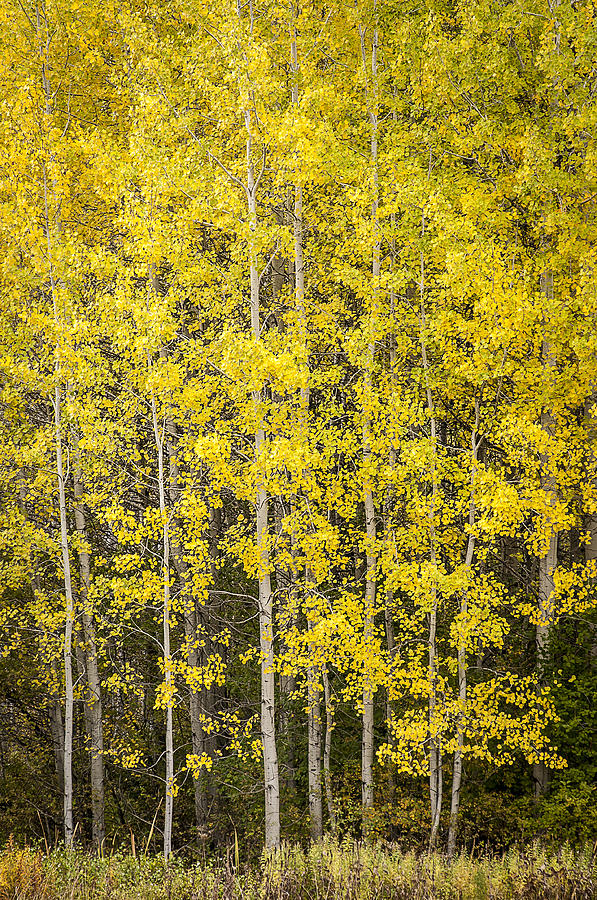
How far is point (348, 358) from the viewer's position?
10.1m

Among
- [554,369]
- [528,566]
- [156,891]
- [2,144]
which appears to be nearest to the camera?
[156,891]

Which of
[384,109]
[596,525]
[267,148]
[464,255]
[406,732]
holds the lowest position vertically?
[406,732]

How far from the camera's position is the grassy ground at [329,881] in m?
4.76

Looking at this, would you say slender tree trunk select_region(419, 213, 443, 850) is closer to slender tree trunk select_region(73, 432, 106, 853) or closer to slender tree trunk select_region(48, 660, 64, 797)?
slender tree trunk select_region(73, 432, 106, 853)

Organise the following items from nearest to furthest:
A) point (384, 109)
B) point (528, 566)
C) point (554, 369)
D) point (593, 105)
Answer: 1. point (593, 105)
2. point (554, 369)
3. point (384, 109)
4. point (528, 566)

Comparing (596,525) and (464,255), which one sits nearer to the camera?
(464,255)

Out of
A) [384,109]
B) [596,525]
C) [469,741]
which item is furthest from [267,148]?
[469,741]

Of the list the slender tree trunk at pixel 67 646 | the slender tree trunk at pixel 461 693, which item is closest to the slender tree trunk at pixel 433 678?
the slender tree trunk at pixel 461 693

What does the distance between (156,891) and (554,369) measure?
24.0 ft

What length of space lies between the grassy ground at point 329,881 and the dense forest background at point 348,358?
283cm

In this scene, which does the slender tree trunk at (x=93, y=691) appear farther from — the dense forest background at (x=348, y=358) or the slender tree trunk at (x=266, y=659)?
the slender tree trunk at (x=266, y=659)

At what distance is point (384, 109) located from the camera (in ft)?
38.4

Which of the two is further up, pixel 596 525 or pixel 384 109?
pixel 384 109

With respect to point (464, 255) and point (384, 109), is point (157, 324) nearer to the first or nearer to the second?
point (464, 255)
